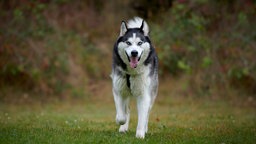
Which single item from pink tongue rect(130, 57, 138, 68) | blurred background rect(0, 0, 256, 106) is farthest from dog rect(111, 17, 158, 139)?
blurred background rect(0, 0, 256, 106)

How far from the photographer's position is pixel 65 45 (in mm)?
18641

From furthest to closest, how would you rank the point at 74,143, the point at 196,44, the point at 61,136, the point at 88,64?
the point at 88,64 → the point at 196,44 → the point at 61,136 → the point at 74,143

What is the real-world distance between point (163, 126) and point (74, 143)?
3032 mm

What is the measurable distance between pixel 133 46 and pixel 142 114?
3.76ft

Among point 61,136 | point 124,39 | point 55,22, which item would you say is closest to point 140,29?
point 124,39

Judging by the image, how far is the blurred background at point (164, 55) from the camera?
16828 mm

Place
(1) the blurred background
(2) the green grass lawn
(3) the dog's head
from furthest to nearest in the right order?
(1) the blurred background, (3) the dog's head, (2) the green grass lawn

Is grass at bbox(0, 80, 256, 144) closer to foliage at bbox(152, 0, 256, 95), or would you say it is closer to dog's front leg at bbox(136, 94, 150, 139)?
dog's front leg at bbox(136, 94, 150, 139)

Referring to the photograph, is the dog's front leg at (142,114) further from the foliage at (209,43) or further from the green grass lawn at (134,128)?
the foliage at (209,43)

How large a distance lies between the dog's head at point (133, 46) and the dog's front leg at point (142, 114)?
61cm

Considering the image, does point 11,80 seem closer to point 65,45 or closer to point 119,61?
point 65,45

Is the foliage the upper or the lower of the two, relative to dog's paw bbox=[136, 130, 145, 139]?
upper

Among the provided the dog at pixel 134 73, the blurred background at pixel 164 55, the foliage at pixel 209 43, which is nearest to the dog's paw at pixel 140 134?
the dog at pixel 134 73

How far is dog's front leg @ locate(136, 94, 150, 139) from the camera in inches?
307
